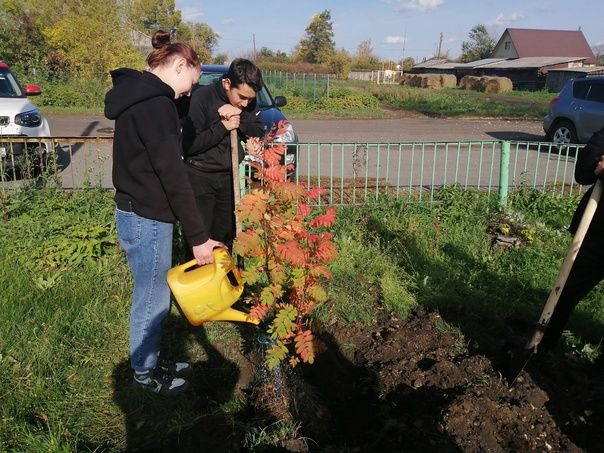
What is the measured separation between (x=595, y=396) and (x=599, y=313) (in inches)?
50.1

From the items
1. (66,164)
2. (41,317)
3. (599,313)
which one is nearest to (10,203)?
(41,317)

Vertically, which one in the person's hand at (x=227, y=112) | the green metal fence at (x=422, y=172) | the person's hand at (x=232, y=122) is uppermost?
the person's hand at (x=227, y=112)

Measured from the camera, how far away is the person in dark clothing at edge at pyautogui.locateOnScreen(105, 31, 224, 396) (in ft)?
7.33

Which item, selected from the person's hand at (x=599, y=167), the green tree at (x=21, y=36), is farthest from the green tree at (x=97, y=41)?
the person's hand at (x=599, y=167)

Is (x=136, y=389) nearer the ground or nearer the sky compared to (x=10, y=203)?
nearer the ground

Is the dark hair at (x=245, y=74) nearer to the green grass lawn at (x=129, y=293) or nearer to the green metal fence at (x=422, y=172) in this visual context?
the green grass lawn at (x=129, y=293)

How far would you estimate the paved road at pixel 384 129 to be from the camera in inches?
542

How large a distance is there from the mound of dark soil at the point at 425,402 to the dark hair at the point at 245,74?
173 centimetres

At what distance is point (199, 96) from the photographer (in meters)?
3.11

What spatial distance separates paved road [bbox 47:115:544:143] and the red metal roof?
135 ft

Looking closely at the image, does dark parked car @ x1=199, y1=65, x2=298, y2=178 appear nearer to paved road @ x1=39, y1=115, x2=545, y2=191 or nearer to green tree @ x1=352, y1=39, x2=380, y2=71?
paved road @ x1=39, y1=115, x2=545, y2=191

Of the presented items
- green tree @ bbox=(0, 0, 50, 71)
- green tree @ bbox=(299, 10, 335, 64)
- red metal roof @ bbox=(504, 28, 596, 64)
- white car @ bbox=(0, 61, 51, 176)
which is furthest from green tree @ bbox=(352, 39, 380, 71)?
white car @ bbox=(0, 61, 51, 176)

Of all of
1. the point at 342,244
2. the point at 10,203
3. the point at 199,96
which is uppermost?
the point at 199,96

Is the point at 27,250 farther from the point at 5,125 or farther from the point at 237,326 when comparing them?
the point at 5,125
